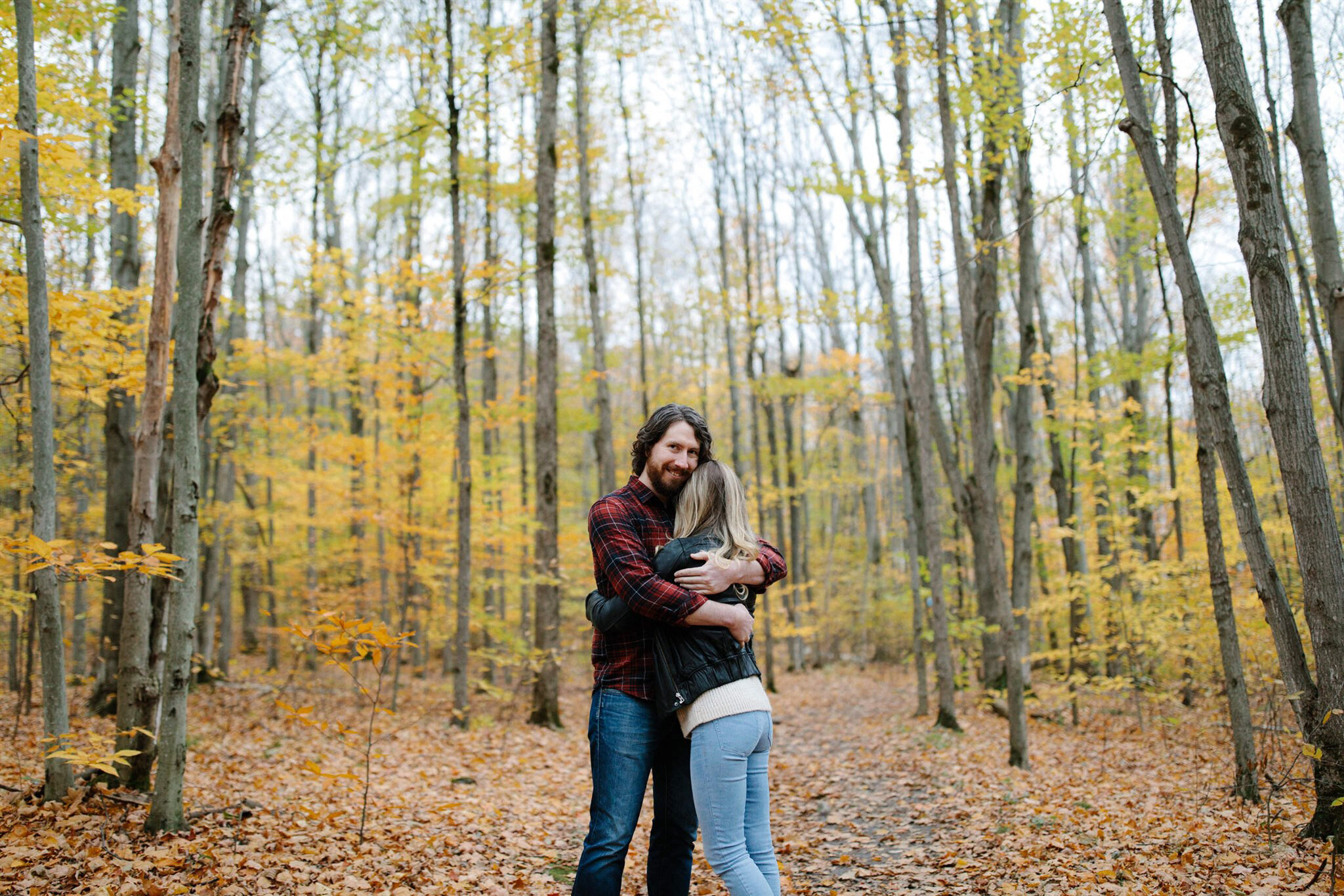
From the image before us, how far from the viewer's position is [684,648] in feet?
7.54

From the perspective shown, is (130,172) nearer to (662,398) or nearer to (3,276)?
(3,276)

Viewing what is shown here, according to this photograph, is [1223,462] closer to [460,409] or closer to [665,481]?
[665,481]

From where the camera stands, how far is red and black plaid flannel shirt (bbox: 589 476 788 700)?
224 cm

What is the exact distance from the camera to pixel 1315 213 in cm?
501

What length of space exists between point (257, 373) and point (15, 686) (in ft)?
17.7

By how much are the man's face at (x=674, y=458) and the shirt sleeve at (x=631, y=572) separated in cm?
19

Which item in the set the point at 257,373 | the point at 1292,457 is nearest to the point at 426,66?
the point at 257,373

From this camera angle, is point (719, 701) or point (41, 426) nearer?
point (719, 701)

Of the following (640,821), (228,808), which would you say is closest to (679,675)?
(228,808)

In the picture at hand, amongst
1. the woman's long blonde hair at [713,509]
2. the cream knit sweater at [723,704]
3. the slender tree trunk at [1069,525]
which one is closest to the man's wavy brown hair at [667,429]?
the woman's long blonde hair at [713,509]

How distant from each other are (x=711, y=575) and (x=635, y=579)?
0.76 ft

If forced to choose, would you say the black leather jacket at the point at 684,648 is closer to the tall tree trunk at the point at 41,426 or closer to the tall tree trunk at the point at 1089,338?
the tall tree trunk at the point at 41,426

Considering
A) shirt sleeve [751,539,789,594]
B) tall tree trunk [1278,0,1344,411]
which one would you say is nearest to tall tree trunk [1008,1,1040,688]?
tall tree trunk [1278,0,1344,411]

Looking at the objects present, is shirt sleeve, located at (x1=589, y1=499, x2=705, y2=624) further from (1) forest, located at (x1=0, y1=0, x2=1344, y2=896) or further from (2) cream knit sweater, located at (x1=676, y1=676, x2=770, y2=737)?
(1) forest, located at (x1=0, y1=0, x2=1344, y2=896)
